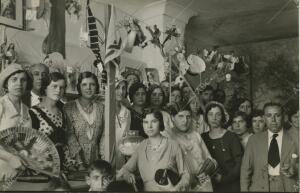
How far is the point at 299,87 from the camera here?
12.1 ft

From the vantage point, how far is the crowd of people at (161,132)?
146 inches

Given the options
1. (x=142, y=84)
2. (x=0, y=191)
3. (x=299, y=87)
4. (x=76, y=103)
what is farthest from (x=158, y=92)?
(x=0, y=191)

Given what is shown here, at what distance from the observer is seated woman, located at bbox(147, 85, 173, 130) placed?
4023mm

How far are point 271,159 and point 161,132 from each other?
2.95ft

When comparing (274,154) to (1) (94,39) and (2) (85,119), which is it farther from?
(1) (94,39)

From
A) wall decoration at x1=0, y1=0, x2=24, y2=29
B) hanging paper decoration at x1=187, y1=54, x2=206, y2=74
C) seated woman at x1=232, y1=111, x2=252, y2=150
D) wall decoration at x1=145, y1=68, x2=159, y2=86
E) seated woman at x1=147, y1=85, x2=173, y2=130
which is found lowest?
seated woman at x1=232, y1=111, x2=252, y2=150

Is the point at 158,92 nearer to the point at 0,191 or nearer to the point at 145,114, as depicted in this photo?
the point at 145,114

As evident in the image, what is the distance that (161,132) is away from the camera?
13.3 feet

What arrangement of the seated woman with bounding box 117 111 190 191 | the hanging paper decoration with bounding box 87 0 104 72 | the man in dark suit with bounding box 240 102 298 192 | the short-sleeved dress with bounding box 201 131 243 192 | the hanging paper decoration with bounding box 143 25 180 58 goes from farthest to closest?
the hanging paper decoration with bounding box 87 0 104 72
the hanging paper decoration with bounding box 143 25 180 58
the seated woman with bounding box 117 111 190 191
the short-sleeved dress with bounding box 201 131 243 192
the man in dark suit with bounding box 240 102 298 192

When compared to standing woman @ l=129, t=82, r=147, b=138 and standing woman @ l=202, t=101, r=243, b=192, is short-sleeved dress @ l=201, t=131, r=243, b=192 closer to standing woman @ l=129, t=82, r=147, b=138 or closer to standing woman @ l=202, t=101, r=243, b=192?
standing woman @ l=202, t=101, r=243, b=192

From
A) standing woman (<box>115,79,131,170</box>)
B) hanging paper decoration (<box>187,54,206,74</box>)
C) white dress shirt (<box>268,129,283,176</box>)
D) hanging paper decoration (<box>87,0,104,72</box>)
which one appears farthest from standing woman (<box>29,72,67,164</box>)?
white dress shirt (<box>268,129,283,176</box>)

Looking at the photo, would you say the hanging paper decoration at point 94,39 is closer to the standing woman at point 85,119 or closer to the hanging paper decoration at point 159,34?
the standing woman at point 85,119

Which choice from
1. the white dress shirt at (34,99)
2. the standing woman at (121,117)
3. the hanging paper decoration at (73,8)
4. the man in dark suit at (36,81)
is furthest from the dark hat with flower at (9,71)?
the standing woman at (121,117)

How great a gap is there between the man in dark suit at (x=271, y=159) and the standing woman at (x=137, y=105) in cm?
90
